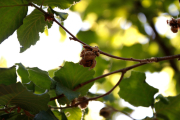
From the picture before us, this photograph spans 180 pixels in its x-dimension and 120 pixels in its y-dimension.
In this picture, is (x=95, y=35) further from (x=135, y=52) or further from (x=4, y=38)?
(x=4, y=38)

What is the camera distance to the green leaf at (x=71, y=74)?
717mm

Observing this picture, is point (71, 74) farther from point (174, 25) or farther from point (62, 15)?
point (174, 25)

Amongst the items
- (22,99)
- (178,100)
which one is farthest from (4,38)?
(178,100)

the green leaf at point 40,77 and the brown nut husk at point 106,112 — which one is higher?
the brown nut husk at point 106,112

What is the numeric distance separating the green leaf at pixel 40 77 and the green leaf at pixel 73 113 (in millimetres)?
144

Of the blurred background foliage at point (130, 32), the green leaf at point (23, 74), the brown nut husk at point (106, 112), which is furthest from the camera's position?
the blurred background foliage at point (130, 32)

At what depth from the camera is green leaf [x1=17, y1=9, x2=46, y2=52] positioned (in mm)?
749

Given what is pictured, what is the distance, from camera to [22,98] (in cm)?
61

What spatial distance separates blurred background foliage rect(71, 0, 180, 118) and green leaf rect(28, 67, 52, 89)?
3.20ft

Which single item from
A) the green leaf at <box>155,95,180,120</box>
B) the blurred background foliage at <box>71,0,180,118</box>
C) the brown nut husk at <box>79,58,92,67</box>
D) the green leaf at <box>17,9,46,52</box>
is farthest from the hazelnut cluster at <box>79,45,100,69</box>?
the blurred background foliage at <box>71,0,180,118</box>

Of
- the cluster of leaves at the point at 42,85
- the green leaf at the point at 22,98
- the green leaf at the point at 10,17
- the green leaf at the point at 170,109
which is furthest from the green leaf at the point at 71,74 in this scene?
the green leaf at the point at 170,109

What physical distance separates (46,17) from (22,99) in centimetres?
30

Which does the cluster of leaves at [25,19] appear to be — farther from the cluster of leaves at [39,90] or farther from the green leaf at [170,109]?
the green leaf at [170,109]

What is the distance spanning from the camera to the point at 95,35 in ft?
6.26
